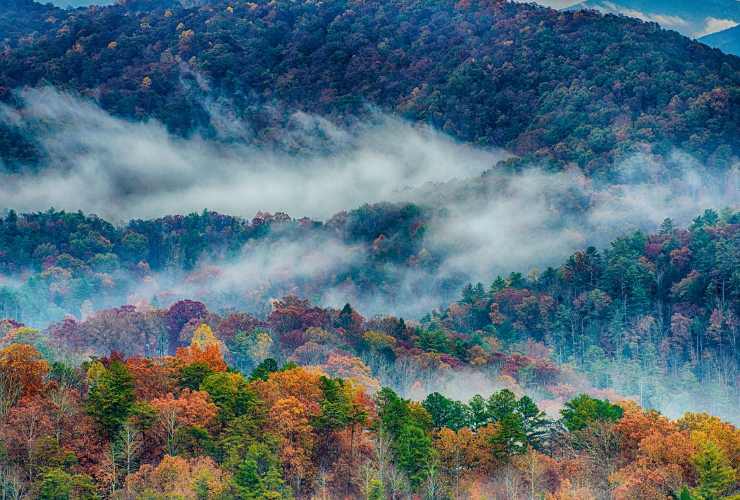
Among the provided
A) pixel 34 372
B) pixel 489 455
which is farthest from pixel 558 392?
pixel 34 372

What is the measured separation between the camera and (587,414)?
9150 cm

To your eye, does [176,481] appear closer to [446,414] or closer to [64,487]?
[64,487]

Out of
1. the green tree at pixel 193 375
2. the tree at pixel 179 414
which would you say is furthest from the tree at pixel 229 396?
the green tree at pixel 193 375

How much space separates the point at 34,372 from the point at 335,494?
27948mm

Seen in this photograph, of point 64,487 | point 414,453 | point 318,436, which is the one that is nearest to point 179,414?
point 318,436

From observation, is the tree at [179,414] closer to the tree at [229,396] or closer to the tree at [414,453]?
the tree at [229,396]

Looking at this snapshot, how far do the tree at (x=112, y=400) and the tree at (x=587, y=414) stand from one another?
3733 centimetres

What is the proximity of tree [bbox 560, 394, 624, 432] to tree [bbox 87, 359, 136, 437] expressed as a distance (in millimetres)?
37332

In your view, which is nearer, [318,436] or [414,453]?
[414,453]

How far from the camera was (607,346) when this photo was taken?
172 meters

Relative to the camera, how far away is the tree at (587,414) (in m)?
90.4

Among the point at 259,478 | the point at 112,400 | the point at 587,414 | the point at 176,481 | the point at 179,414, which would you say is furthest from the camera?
the point at 587,414

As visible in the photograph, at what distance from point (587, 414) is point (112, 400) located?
40399 millimetres

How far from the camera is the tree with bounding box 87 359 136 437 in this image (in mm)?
81500
